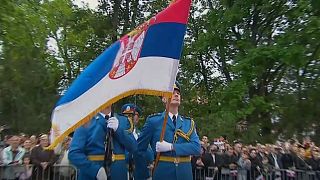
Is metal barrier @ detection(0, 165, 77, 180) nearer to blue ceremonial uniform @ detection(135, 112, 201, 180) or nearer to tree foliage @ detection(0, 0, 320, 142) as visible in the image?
blue ceremonial uniform @ detection(135, 112, 201, 180)

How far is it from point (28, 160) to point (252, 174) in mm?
5277

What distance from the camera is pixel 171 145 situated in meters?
5.86

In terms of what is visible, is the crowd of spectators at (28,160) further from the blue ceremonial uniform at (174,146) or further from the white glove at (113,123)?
the white glove at (113,123)

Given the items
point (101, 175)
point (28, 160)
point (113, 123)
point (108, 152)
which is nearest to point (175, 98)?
point (113, 123)

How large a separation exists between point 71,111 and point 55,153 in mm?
5929

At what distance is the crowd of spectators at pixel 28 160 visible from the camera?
34.3 feet

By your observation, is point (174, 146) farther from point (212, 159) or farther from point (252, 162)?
point (252, 162)

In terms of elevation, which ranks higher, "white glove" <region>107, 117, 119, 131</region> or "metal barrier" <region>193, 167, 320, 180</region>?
"white glove" <region>107, 117, 119, 131</region>

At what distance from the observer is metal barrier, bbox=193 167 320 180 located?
1264 centimetres

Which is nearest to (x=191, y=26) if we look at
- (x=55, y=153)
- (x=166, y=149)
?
(x=55, y=153)

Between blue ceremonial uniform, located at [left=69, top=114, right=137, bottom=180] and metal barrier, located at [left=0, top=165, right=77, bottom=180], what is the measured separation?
4.41m

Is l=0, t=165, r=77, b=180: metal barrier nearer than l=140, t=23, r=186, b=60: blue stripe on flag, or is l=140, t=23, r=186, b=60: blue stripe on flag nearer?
l=140, t=23, r=186, b=60: blue stripe on flag

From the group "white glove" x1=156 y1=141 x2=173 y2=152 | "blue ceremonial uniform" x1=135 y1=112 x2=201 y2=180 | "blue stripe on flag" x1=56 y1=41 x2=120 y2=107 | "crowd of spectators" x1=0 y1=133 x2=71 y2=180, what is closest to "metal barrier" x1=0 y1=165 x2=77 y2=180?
"crowd of spectators" x1=0 y1=133 x2=71 y2=180

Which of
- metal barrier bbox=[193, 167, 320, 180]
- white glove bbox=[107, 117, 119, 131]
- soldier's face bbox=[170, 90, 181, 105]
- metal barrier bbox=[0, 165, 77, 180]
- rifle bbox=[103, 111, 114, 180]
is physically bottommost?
metal barrier bbox=[193, 167, 320, 180]
